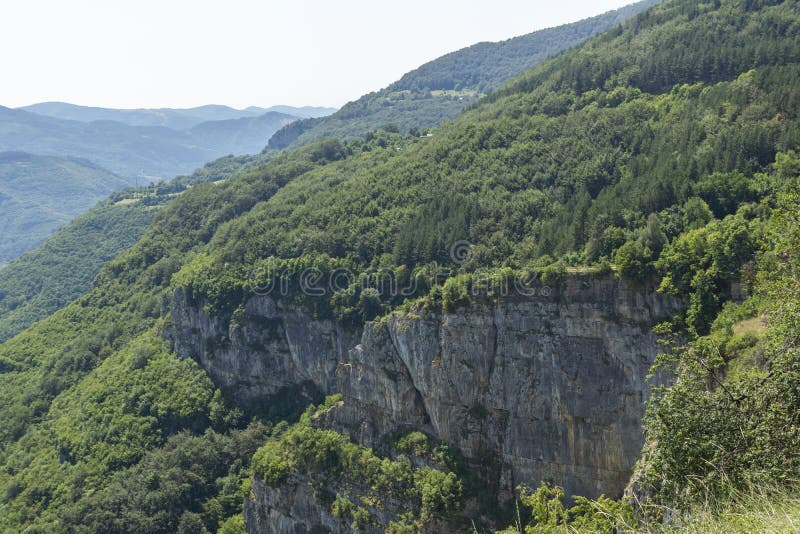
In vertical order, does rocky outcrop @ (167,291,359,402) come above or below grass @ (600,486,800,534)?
below

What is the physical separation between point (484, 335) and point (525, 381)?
15.5 ft

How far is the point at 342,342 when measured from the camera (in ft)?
208

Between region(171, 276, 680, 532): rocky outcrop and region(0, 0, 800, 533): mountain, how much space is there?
0.18 meters

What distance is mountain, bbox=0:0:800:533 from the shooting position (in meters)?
29.4

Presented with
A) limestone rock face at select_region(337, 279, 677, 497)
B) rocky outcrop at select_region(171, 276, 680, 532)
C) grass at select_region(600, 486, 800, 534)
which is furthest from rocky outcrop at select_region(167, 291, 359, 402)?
grass at select_region(600, 486, 800, 534)

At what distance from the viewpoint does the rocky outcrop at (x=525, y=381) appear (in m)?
41.1

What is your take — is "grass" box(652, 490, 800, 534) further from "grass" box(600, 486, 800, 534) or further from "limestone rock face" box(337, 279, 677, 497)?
"limestone rock face" box(337, 279, 677, 497)

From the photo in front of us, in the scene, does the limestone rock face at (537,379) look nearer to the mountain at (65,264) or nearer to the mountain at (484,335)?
the mountain at (484,335)

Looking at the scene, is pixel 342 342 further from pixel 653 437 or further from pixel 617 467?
pixel 653 437

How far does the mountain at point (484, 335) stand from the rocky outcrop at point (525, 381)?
0.58 feet

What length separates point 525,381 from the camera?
45500mm

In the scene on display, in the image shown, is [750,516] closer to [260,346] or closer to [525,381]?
[525,381]

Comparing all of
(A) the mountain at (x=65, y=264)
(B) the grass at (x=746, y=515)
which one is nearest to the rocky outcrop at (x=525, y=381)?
(B) the grass at (x=746, y=515)

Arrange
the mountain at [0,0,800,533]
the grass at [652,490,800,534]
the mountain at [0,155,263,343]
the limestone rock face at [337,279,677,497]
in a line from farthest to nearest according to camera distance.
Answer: the mountain at [0,155,263,343]
the limestone rock face at [337,279,677,497]
the mountain at [0,0,800,533]
the grass at [652,490,800,534]
